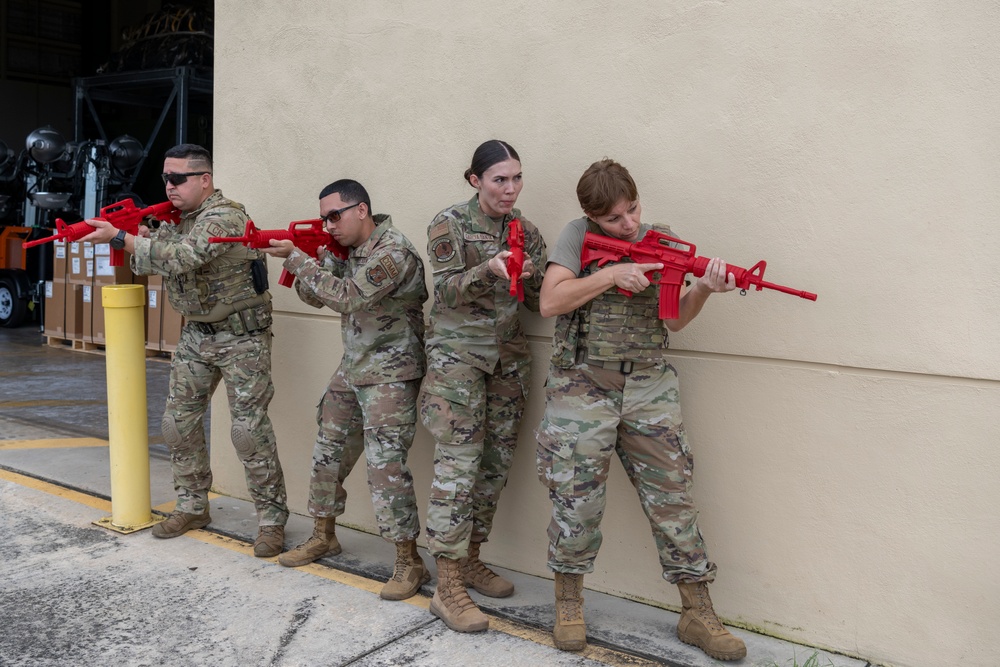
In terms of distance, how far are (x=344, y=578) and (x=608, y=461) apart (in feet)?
4.86

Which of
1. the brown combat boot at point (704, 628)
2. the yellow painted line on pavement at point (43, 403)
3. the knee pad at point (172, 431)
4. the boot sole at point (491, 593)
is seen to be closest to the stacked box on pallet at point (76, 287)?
the yellow painted line on pavement at point (43, 403)

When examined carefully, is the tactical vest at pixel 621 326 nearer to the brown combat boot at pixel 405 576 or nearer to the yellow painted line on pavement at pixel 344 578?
the yellow painted line on pavement at pixel 344 578

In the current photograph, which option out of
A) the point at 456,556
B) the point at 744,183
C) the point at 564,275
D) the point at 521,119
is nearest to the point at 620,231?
the point at 564,275

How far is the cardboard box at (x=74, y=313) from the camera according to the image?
1108cm

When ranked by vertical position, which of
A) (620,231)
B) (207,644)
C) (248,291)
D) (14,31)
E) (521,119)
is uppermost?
(14,31)

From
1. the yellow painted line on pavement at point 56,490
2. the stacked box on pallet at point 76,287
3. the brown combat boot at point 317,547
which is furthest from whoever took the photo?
the stacked box on pallet at point 76,287

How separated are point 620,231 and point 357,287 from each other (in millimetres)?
1165

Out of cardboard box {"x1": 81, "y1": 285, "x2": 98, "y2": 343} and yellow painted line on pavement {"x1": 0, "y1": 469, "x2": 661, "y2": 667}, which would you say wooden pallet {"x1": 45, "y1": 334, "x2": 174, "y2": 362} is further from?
yellow painted line on pavement {"x1": 0, "y1": 469, "x2": 661, "y2": 667}

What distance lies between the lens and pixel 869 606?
331 centimetres

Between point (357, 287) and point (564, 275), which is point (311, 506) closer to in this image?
point (357, 287)

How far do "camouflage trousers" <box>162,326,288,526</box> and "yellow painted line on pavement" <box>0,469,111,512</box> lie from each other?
0.83m

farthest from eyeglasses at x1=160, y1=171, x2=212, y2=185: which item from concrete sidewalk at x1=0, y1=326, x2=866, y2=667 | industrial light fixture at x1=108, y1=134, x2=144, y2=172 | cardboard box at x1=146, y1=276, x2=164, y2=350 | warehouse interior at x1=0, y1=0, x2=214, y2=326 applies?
industrial light fixture at x1=108, y1=134, x2=144, y2=172

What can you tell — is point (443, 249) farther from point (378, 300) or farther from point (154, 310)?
point (154, 310)

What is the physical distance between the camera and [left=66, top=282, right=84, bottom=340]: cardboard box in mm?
11078
